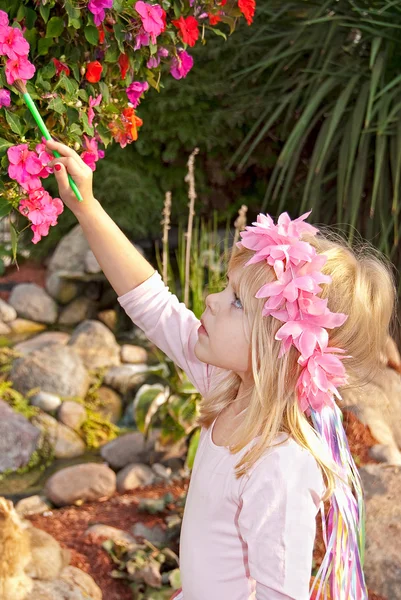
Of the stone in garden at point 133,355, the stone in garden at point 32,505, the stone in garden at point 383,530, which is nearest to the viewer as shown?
the stone in garden at point 383,530

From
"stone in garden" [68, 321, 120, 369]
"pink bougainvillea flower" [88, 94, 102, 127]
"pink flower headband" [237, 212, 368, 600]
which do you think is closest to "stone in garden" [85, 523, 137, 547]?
"pink flower headband" [237, 212, 368, 600]

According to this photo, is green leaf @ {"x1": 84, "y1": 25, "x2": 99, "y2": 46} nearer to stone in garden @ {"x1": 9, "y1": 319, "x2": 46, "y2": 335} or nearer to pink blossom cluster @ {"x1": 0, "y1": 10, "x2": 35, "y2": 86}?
pink blossom cluster @ {"x1": 0, "y1": 10, "x2": 35, "y2": 86}

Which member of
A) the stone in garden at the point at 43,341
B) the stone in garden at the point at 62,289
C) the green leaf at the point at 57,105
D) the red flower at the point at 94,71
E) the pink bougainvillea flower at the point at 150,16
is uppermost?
the pink bougainvillea flower at the point at 150,16

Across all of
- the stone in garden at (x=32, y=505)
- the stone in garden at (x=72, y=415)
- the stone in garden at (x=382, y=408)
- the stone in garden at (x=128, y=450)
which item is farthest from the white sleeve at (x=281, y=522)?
the stone in garden at (x=72, y=415)

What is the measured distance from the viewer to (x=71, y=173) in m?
1.44

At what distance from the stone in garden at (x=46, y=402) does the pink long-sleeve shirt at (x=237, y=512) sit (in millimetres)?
2785

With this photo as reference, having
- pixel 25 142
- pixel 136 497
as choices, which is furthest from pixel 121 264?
pixel 136 497

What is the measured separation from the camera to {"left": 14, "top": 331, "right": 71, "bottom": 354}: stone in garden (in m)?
4.86

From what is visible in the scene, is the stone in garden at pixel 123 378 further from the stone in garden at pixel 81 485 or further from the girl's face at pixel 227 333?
the girl's face at pixel 227 333

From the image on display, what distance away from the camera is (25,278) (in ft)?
19.2

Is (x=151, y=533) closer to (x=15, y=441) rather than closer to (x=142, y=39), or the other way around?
(x=15, y=441)

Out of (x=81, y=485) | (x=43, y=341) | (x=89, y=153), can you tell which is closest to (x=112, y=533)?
(x=81, y=485)

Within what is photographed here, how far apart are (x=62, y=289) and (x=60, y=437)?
1657 mm

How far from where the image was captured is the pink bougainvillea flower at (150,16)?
1417 millimetres
